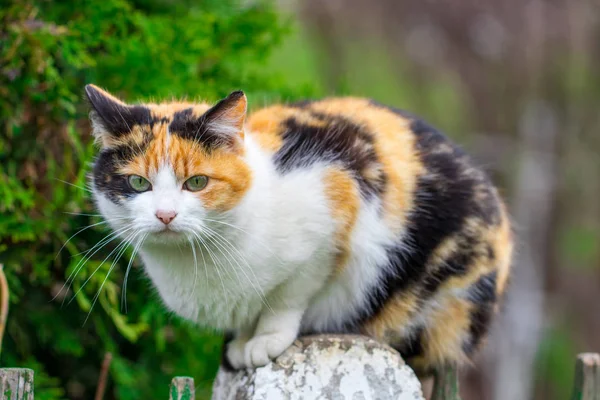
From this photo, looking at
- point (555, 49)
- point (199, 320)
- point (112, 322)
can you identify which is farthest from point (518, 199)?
point (199, 320)

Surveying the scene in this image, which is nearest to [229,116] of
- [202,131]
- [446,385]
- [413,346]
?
[202,131]

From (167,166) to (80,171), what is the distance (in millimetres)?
970

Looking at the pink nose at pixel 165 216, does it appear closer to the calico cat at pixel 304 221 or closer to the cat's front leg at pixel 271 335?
the calico cat at pixel 304 221

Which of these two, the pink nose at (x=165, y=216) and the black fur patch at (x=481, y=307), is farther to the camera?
A: the black fur patch at (x=481, y=307)

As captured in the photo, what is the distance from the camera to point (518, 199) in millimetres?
7078

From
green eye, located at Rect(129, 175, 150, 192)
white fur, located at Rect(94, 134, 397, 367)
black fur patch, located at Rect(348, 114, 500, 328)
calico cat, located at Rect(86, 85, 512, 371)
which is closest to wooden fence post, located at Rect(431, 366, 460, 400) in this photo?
calico cat, located at Rect(86, 85, 512, 371)

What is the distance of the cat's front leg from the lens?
231 centimetres

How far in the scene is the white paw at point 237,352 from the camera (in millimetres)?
2416

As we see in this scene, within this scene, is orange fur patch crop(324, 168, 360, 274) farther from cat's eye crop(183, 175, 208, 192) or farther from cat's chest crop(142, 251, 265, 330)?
cat's eye crop(183, 175, 208, 192)

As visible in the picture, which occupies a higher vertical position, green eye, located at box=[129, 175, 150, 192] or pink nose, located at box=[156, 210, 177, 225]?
green eye, located at box=[129, 175, 150, 192]

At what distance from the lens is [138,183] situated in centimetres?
215

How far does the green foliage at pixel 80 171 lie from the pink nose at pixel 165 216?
31.2 inches

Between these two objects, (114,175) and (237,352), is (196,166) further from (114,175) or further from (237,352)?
(237,352)

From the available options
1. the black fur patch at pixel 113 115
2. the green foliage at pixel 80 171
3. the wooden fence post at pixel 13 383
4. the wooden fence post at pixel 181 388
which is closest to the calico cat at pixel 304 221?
the black fur patch at pixel 113 115
